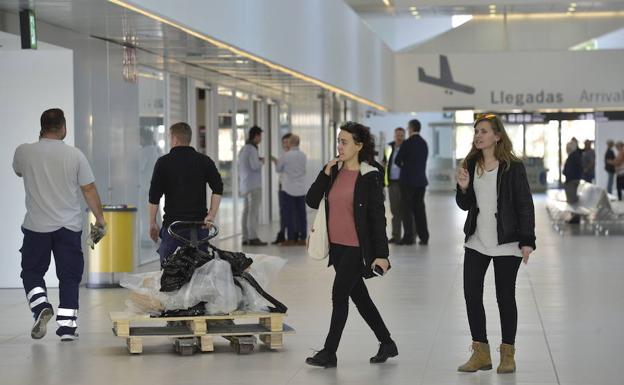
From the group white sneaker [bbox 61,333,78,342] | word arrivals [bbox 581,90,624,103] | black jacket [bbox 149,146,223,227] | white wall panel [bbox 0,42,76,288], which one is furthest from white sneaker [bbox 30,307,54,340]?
word arrivals [bbox 581,90,624,103]

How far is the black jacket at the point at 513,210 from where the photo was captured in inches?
277

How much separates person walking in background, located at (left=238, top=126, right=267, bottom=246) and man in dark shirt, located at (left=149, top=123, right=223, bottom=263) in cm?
882

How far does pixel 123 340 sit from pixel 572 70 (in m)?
24.8

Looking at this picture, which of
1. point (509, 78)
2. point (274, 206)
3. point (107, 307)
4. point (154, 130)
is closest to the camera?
point (107, 307)

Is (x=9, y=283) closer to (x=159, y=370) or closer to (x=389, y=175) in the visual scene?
(x=159, y=370)

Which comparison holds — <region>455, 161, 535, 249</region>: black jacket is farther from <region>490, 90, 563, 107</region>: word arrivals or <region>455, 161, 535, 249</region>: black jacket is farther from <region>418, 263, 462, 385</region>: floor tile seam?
<region>490, 90, 563, 107</region>: word arrivals

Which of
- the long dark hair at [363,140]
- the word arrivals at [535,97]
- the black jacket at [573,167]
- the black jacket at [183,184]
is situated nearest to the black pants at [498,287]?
the long dark hair at [363,140]

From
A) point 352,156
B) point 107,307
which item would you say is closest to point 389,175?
point 107,307

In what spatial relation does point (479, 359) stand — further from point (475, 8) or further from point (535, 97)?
point (535, 97)

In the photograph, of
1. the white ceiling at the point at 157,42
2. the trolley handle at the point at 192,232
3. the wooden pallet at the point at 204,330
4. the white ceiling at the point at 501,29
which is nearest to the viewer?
the wooden pallet at the point at 204,330

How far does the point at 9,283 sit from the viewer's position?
40.4 feet

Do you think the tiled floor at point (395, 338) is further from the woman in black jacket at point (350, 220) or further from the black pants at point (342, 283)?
the woman in black jacket at point (350, 220)

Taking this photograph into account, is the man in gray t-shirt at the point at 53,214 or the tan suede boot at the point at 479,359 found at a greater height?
the man in gray t-shirt at the point at 53,214

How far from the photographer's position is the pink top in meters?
7.39
